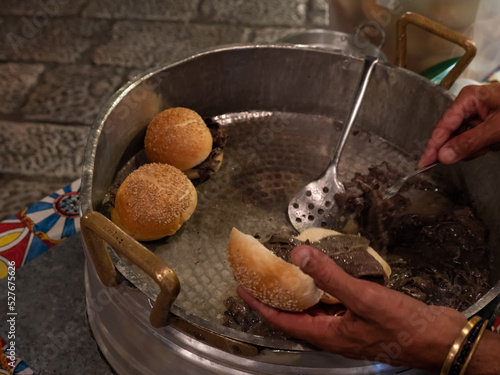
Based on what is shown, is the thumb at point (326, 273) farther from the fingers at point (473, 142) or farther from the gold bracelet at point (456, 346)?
the fingers at point (473, 142)

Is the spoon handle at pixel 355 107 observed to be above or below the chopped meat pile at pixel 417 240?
above

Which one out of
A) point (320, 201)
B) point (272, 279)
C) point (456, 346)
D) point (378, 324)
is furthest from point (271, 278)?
point (320, 201)

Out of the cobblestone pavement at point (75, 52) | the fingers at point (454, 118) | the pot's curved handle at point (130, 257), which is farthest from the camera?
the cobblestone pavement at point (75, 52)

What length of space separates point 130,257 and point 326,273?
1.08 ft

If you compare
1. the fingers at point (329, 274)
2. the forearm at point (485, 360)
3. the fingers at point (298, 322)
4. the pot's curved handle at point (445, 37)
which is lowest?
the fingers at point (298, 322)

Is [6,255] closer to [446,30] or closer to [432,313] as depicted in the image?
[432,313]

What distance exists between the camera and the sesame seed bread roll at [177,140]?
137cm

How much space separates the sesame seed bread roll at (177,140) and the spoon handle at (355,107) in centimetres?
39

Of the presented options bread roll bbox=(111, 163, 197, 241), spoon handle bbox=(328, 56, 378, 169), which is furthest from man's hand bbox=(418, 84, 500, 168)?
bread roll bbox=(111, 163, 197, 241)

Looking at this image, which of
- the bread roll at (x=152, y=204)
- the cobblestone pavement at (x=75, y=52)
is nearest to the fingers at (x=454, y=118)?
the bread roll at (x=152, y=204)

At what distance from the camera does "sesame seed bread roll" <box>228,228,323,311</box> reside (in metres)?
0.93

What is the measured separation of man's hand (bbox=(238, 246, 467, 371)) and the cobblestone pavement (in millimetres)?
1540

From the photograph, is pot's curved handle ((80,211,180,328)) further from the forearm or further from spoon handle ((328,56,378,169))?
spoon handle ((328,56,378,169))

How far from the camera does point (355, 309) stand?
2.61 ft
